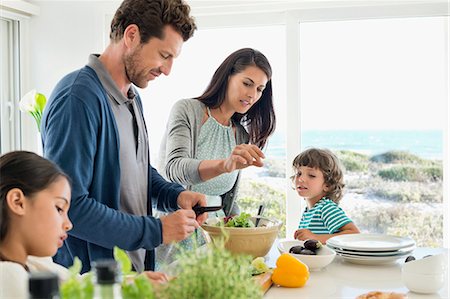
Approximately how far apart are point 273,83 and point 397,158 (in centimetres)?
91

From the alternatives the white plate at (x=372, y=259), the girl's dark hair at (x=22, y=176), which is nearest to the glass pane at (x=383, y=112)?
the white plate at (x=372, y=259)

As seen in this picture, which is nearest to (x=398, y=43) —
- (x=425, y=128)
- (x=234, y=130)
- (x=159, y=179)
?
(x=425, y=128)

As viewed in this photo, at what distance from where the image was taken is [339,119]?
13.1ft

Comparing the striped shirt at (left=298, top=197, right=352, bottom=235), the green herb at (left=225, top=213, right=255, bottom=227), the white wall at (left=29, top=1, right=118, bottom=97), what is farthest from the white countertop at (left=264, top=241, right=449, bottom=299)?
the white wall at (left=29, top=1, right=118, bottom=97)

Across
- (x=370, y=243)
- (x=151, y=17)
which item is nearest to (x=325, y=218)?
(x=370, y=243)

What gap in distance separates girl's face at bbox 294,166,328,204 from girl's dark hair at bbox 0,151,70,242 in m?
1.57

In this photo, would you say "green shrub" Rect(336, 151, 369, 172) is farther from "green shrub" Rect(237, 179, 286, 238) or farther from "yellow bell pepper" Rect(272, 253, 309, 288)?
"yellow bell pepper" Rect(272, 253, 309, 288)

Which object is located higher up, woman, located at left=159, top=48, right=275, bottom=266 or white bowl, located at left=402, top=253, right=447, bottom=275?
woman, located at left=159, top=48, right=275, bottom=266

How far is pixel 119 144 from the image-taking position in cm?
194

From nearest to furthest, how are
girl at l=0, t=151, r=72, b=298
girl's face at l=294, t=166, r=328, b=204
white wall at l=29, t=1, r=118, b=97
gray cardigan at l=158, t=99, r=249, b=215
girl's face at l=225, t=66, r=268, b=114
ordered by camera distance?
girl at l=0, t=151, r=72, b=298, gray cardigan at l=158, t=99, r=249, b=215, girl's face at l=225, t=66, r=268, b=114, girl's face at l=294, t=166, r=328, b=204, white wall at l=29, t=1, r=118, b=97

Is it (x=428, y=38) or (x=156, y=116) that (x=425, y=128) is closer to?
(x=428, y=38)

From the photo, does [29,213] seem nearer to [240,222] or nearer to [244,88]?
[240,222]

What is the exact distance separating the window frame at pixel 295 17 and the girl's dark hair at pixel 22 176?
2.58m

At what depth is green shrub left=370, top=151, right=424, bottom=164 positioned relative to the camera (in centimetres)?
390
